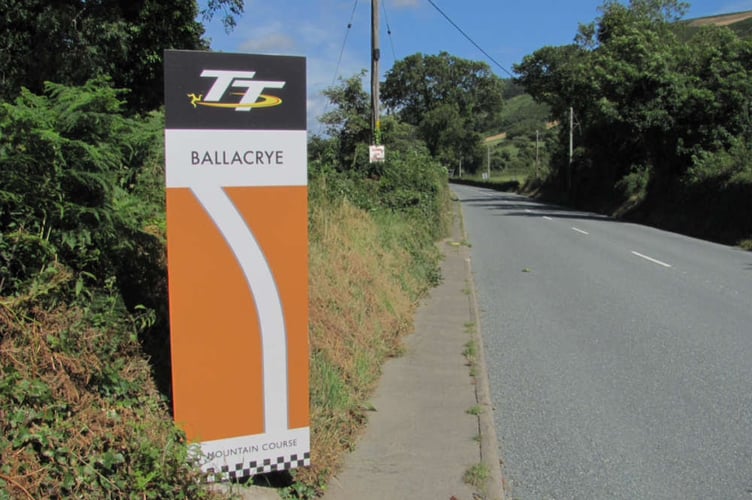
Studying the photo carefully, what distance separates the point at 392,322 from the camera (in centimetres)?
665

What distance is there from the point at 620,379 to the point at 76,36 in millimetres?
9450

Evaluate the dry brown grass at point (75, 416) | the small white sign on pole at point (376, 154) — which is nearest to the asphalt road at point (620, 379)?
the dry brown grass at point (75, 416)

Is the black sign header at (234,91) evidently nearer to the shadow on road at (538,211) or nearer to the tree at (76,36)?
the tree at (76,36)

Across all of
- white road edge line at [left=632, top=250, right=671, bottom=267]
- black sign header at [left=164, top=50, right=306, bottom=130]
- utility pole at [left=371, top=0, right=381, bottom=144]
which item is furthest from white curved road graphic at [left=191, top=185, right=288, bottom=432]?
utility pole at [left=371, top=0, right=381, bottom=144]

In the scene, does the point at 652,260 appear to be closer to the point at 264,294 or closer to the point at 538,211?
the point at 264,294

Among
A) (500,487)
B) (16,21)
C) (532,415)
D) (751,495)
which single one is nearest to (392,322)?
(532,415)

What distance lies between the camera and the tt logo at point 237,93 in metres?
2.89

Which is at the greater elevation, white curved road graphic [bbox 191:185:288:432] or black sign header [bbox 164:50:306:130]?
black sign header [bbox 164:50:306:130]

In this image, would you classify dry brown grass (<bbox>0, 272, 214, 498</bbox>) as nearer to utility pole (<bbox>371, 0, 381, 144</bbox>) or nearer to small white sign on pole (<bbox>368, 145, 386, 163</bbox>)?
small white sign on pole (<bbox>368, 145, 386, 163</bbox>)

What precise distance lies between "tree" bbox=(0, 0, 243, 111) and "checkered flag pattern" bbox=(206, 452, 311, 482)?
7.85 m

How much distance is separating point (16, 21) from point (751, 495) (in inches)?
478

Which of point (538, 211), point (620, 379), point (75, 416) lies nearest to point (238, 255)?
point (75, 416)

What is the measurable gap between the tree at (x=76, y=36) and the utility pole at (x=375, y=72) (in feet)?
16.1

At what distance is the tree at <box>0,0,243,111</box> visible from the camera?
10172 millimetres
